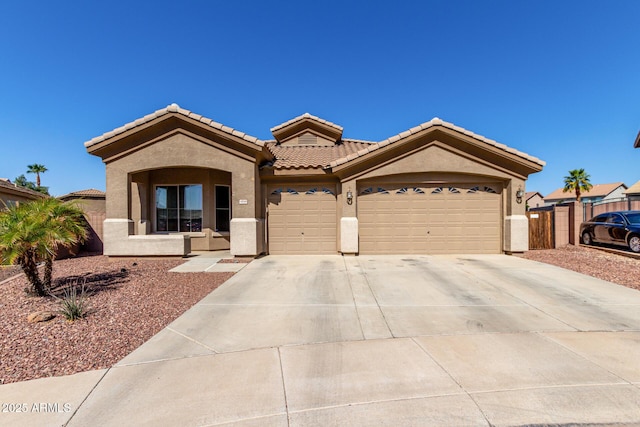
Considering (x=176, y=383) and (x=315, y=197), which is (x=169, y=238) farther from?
(x=176, y=383)

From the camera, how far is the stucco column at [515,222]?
10945 millimetres

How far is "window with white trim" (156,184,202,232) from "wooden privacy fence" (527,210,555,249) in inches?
530

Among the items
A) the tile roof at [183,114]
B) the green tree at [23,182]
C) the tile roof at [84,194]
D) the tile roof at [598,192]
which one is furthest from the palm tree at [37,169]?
the tile roof at [598,192]

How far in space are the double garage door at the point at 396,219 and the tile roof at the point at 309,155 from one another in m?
0.84

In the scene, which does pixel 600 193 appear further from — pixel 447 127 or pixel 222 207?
pixel 222 207

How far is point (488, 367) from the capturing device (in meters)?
3.45

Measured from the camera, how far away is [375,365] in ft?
11.6

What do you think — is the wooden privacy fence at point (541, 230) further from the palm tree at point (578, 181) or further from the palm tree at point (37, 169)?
the palm tree at point (37, 169)

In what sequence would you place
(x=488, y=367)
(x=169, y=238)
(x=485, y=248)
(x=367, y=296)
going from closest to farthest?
(x=488, y=367) → (x=367, y=296) → (x=169, y=238) → (x=485, y=248)

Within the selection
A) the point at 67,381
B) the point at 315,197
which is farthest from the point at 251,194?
the point at 67,381

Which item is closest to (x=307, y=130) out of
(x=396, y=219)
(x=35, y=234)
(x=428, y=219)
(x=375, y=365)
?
(x=396, y=219)

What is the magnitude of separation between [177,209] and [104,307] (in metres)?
7.19

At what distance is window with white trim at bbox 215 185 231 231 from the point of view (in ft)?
40.1

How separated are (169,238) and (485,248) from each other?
11.4 meters
